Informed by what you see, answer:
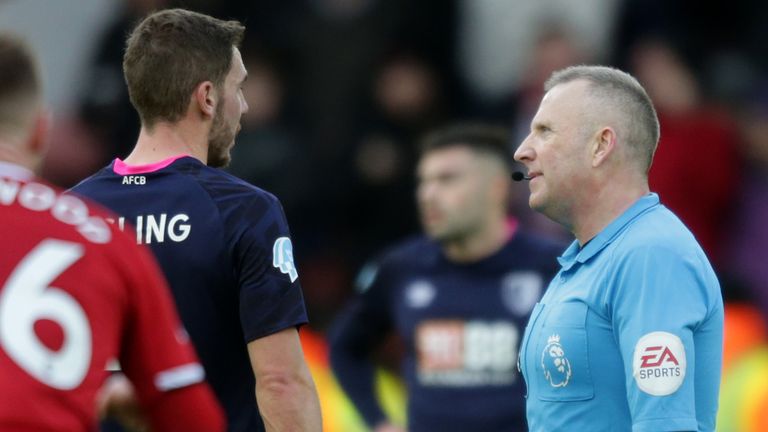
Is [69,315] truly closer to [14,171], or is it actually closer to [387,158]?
[14,171]

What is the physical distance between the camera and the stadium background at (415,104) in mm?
9297

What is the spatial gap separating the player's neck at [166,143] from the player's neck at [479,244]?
2887mm

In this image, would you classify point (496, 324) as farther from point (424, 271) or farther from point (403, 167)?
point (403, 167)

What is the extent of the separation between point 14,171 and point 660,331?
1700mm

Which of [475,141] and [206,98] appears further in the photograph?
[475,141]

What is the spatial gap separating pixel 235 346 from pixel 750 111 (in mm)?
6262

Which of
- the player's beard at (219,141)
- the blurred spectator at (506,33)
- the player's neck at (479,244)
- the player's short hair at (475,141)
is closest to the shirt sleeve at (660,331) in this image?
the player's beard at (219,141)

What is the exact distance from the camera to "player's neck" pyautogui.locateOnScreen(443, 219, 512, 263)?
23.5 feet

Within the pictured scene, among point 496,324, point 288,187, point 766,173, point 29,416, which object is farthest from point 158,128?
point 766,173

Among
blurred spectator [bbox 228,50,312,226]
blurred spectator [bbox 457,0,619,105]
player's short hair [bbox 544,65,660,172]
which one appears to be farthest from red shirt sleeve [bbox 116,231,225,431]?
blurred spectator [bbox 457,0,619,105]

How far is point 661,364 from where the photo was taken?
3.86 metres

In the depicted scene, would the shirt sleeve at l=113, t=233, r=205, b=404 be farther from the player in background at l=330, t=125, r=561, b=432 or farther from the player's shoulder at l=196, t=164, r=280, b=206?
the player in background at l=330, t=125, r=561, b=432

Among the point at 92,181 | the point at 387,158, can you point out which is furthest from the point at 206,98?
the point at 387,158

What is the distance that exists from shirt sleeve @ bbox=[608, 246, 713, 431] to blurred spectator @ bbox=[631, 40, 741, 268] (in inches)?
203
